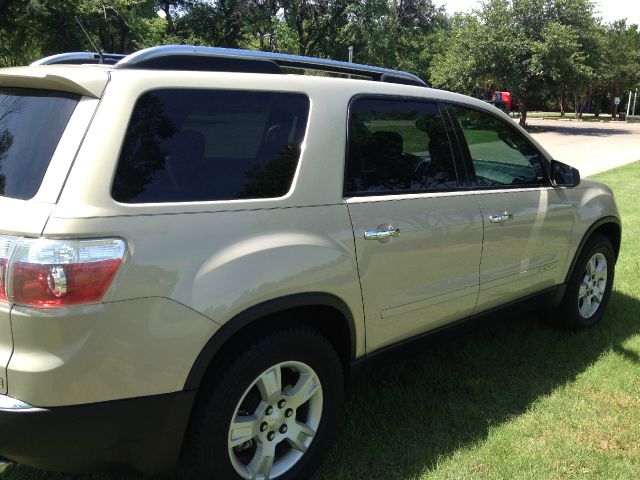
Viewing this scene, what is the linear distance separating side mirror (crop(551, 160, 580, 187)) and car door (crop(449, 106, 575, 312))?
57 millimetres

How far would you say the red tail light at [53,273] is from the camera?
1814 millimetres

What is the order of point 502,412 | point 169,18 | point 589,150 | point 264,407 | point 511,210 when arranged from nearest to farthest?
point 264,407 < point 502,412 < point 511,210 < point 589,150 < point 169,18

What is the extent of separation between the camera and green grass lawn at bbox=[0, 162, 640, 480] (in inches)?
110

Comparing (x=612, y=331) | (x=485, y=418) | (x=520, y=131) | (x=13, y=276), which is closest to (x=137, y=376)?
(x=13, y=276)

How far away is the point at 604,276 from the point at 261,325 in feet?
11.1

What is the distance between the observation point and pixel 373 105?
288 centimetres

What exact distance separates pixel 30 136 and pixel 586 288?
3954 mm

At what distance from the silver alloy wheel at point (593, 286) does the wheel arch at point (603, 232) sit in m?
0.19

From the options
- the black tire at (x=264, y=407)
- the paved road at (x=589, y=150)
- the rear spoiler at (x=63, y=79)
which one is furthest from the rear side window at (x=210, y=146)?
the paved road at (x=589, y=150)

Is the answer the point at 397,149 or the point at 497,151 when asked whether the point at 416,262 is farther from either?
the point at 497,151

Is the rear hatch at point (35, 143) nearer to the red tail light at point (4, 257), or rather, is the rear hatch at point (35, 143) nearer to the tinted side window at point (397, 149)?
the red tail light at point (4, 257)

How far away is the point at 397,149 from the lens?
9.87ft

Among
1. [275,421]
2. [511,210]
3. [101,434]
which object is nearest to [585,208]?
[511,210]

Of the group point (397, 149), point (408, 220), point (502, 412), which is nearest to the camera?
point (408, 220)
